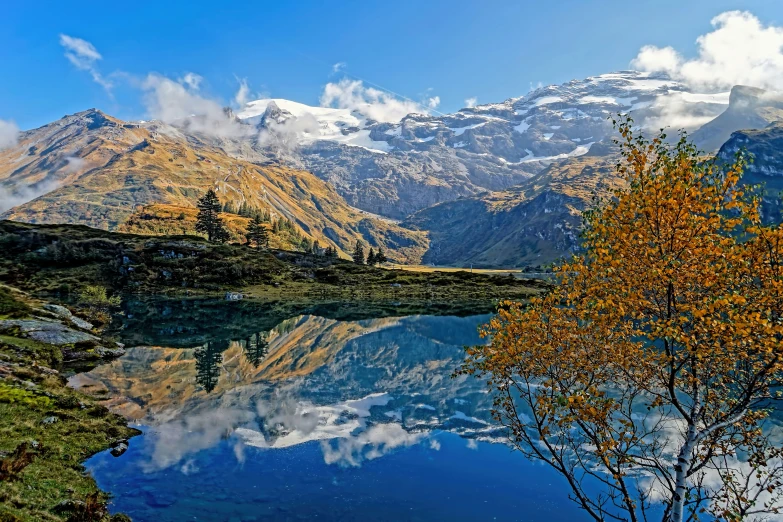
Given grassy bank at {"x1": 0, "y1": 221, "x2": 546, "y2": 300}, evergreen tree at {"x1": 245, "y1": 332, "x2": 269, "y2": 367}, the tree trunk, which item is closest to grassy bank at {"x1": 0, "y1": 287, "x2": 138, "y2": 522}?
the tree trunk

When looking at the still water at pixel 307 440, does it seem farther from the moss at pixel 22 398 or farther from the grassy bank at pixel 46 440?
the moss at pixel 22 398

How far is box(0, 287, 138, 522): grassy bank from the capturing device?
1833cm

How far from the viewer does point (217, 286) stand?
15538 centimetres

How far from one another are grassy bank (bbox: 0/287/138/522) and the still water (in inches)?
66.2

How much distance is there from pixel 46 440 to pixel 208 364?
120ft

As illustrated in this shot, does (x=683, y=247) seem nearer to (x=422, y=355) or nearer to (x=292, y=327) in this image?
(x=422, y=355)

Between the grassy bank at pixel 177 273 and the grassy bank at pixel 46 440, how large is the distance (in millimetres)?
111382

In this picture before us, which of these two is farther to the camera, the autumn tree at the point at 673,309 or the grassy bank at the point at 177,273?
the grassy bank at the point at 177,273

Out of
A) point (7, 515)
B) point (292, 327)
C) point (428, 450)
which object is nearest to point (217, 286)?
point (292, 327)

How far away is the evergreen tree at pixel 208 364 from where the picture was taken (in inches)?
2046

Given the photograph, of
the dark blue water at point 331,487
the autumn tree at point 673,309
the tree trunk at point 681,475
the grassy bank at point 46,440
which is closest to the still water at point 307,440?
the dark blue water at point 331,487

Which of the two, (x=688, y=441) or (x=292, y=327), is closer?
(x=688, y=441)

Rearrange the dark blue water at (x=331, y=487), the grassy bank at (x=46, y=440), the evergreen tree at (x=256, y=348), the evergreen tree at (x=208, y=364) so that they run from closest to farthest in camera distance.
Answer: the grassy bank at (x=46, y=440) < the dark blue water at (x=331, y=487) < the evergreen tree at (x=208, y=364) < the evergreen tree at (x=256, y=348)

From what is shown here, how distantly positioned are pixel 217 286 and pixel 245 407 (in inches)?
4766
